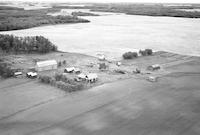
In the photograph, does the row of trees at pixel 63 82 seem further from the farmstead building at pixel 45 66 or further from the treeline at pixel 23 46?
the treeline at pixel 23 46

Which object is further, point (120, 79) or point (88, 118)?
point (120, 79)

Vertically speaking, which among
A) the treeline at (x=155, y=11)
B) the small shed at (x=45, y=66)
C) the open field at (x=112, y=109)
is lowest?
the open field at (x=112, y=109)

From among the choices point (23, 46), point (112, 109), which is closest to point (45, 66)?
point (23, 46)

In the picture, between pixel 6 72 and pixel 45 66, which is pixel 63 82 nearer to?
pixel 45 66

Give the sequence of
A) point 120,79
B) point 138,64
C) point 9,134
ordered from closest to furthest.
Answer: point 9,134 → point 120,79 → point 138,64

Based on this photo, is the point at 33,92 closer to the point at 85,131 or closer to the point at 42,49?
the point at 85,131

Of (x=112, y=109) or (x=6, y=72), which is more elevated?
(x=6, y=72)

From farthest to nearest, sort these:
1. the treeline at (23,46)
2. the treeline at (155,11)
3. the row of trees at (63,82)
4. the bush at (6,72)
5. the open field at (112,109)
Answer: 1. the treeline at (155,11)
2. the treeline at (23,46)
3. the bush at (6,72)
4. the row of trees at (63,82)
5. the open field at (112,109)

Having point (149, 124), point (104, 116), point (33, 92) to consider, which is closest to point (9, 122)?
point (33, 92)

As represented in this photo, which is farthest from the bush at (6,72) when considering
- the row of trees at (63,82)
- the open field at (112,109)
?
the row of trees at (63,82)
